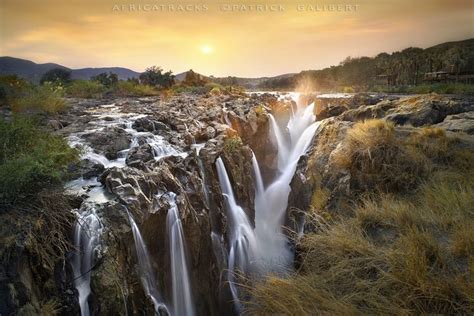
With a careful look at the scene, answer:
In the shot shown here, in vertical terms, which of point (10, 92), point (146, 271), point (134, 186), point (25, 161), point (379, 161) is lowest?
point (146, 271)

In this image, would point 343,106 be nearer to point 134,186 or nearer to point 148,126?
point 148,126

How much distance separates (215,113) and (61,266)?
11825 millimetres

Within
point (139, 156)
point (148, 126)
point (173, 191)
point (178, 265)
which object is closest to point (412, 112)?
point (173, 191)

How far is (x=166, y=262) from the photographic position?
22.0ft

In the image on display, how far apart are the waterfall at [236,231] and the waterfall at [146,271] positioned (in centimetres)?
378

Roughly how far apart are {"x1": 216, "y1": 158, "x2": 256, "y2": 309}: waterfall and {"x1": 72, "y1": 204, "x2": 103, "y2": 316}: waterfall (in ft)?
17.2

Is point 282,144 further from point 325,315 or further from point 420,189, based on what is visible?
point 325,315

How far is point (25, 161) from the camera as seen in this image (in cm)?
509

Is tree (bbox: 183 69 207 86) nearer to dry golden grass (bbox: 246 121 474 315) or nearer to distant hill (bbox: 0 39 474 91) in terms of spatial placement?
distant hill (bbox: 0 39 474 91)

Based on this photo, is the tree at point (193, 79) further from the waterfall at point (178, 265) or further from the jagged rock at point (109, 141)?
the waterfall at point (178, 265)

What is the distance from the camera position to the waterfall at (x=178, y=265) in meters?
6.80

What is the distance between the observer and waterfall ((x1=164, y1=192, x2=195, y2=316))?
6.80m

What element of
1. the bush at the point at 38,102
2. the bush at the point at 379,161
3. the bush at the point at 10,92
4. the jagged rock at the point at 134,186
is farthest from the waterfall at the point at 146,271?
the bush at the point at 10,92

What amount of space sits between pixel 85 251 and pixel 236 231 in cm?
611
